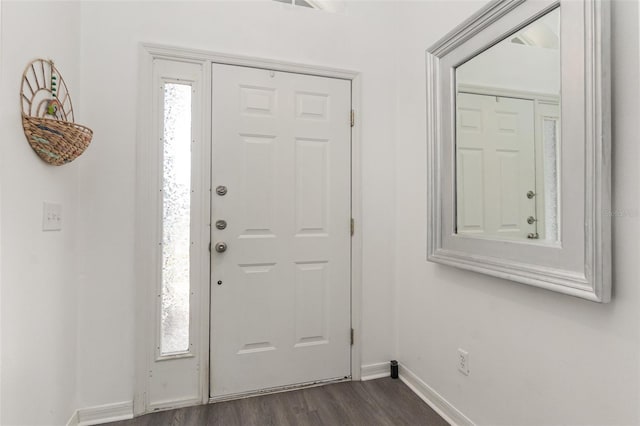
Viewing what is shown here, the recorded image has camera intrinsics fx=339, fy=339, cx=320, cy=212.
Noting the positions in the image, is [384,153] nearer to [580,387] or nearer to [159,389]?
[580,387]

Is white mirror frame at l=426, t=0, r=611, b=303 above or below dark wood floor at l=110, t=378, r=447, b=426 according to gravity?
above

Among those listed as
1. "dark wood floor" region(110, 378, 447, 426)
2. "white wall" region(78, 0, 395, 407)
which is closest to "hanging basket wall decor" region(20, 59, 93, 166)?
"white wall" region(78, 0, 395, 407)

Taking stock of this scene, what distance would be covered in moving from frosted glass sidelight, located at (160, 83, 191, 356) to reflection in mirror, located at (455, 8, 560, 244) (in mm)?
1482

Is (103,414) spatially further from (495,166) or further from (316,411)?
(495,166)

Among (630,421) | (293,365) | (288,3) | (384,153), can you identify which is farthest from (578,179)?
(288,3)

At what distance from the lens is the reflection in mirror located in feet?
4.13

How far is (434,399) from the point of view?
1.90 metres

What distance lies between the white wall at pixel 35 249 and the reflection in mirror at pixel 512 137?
1.84m

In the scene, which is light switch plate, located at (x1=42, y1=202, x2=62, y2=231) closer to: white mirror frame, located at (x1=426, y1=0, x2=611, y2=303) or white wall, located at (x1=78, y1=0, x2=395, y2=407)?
white wall, located at (x1=78, y1=0, x2=395, y2=407)

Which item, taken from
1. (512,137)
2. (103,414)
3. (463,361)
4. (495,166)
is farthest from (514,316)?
(103,414)

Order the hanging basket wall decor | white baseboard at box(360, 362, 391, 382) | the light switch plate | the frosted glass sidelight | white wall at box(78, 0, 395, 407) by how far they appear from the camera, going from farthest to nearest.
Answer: white baseboard at box(360, 362, 391, 382) → the frosted glass sidelight → white wall at box(78, 0, 395, 407) → the light switch plate → the hanging basket wall decor

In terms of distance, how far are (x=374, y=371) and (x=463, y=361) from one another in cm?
70

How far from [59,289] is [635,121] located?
2.25 metres

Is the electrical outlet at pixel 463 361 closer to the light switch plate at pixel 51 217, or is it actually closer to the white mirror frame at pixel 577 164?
the white mirror frame at pixel 577 164
